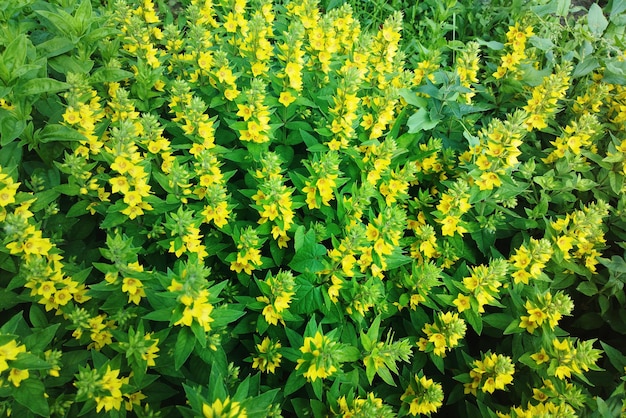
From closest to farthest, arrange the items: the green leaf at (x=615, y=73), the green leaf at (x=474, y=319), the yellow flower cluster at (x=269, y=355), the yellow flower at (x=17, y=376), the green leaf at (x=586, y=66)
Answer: the yellow flower at (x=17, y=376), the yellow flower cluster at (x=269, y=355), the green leaf at (x=474, y=319), the green leaf at (x=615, y=73), the green leaf at (x=586, y=66)

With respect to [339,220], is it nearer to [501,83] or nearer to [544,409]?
[544,409]

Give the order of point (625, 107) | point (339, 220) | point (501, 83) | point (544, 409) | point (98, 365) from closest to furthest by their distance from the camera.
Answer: point (98, 365)
point (544, 409)
point (339, 220)
point (625, 107)
point (501, 83)

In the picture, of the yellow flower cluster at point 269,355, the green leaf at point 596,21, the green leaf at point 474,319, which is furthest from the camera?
the green leaf at point 596,21

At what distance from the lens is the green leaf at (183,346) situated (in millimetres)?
1605

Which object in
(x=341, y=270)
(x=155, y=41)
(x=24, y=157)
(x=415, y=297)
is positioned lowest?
(x=415, y=297)

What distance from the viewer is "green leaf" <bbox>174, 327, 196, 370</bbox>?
5.27 feet

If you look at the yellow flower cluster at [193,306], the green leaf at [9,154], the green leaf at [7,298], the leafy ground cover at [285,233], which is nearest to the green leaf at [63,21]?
the leafy ground cover at [285,233]

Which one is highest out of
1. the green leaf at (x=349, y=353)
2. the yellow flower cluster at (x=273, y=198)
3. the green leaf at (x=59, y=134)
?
the green leaf at (x=59, y=134)

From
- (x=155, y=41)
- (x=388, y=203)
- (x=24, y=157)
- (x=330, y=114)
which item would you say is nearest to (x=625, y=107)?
(x=388, y=203)

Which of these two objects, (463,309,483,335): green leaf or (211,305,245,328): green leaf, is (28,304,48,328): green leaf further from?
(463,309,483,335): green leaf

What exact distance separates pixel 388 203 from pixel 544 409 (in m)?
1.26

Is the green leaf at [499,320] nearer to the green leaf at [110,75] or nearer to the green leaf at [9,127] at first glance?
the green leaf at [110,75]

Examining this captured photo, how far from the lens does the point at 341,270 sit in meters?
2.09

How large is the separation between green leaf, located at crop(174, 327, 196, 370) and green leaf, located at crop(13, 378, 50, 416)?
499 millimetres
